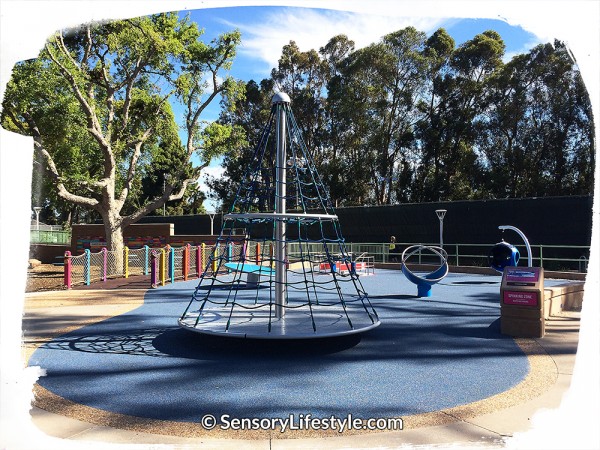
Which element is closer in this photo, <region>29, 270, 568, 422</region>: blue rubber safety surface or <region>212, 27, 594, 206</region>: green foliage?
<region>29, 270, 568, 422</region>: blue rubber safety surface

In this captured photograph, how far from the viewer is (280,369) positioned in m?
5.82

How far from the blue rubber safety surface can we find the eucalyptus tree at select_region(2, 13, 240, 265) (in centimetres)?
1039

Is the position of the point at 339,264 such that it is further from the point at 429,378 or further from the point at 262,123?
the point at 262,123

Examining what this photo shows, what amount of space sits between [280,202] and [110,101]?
1455 cm

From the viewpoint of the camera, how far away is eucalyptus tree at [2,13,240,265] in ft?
53.3

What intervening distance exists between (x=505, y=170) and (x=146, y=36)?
77.8 feet

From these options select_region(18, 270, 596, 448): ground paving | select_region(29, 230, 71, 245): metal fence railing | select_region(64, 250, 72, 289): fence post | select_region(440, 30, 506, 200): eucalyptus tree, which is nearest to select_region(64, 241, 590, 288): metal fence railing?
select_region(64, 250, 72, 289): fence post

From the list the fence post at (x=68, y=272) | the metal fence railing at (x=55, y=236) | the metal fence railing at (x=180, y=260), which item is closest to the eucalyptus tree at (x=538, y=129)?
the metal fence railing at (x=180, y=260)

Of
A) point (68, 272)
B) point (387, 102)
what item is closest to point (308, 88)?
point (387, 102)

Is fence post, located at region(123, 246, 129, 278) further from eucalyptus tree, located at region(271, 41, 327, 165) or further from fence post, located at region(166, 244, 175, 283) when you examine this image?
eucalyptus tree, located at region(271, 41, 327, 165)

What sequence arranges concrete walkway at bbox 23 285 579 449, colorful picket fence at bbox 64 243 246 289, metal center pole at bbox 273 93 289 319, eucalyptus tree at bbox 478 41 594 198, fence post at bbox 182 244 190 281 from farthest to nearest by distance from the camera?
1. eucalyptus tree at bbox 478 41 594 198
2. fence post at bbox 182 244 190 281
3. colorful picket fence at bbox 64 243 246 289
4. metal center pole at bbox 273 93 289 319
5. concrete walkway at bbox 23 285 579 449

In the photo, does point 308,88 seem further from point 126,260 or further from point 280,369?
point 280,369

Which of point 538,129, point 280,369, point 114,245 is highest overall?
point 538,129

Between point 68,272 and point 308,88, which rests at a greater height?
point 308,88
